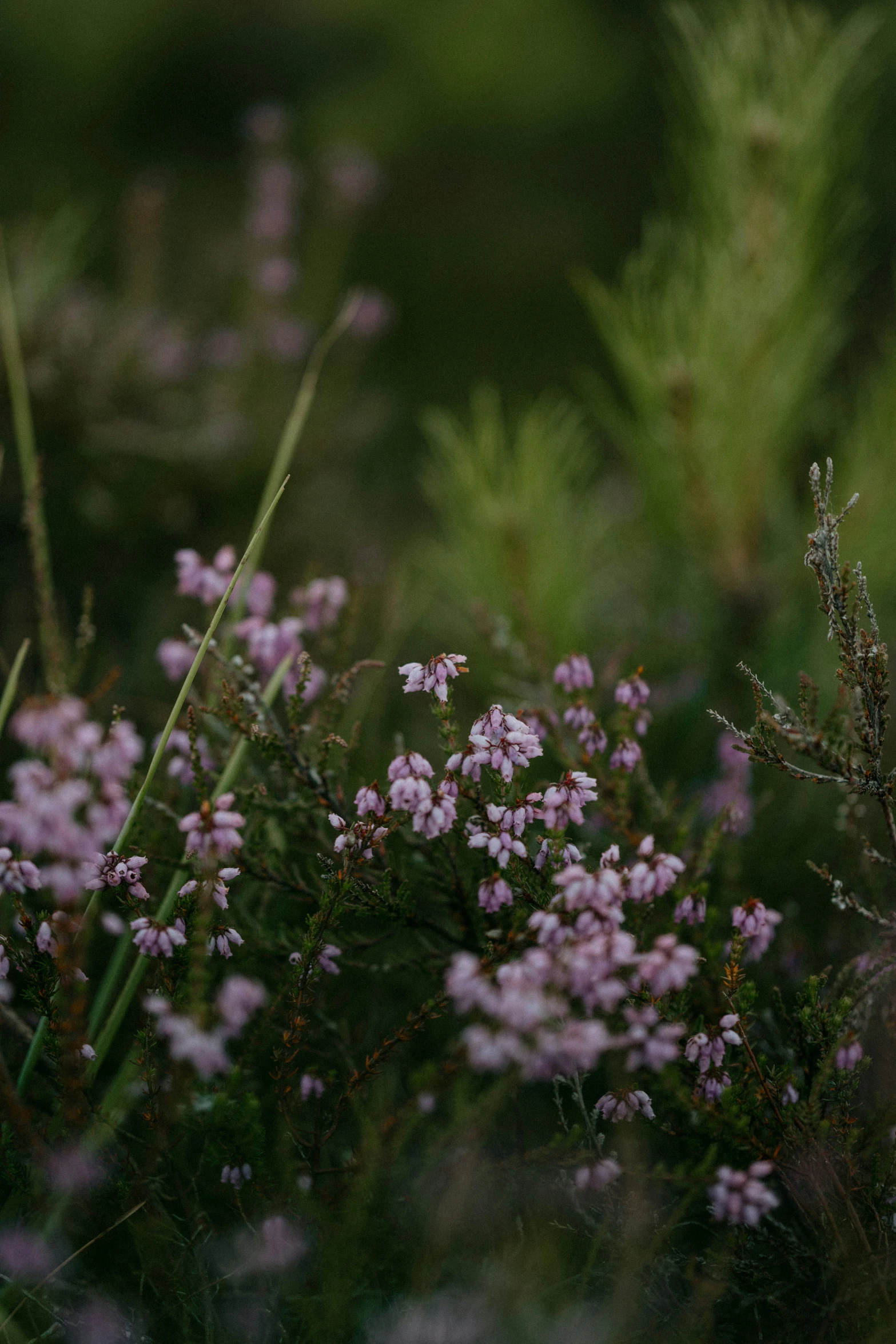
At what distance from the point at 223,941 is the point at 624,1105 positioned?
1.09 feet

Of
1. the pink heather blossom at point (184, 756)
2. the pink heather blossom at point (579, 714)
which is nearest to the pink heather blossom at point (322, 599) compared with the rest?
the pink heather blossom at point (184, 756)

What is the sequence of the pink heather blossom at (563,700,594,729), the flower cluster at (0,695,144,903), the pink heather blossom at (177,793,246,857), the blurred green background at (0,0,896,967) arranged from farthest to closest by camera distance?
the blurred green background at (0,0,896,967)
the pink heather blossom at (563,700,594,729)
the pink heather blossom at (177,793,246,857)
the flower cluster at (0,695,144,903)

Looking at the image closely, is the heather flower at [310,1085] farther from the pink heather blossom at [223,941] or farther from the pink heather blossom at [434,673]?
the pink heather blossom at [434,673]

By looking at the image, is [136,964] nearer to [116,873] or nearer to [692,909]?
[116,873]

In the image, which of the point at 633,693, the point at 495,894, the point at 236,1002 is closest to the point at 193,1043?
the point at 236,1002

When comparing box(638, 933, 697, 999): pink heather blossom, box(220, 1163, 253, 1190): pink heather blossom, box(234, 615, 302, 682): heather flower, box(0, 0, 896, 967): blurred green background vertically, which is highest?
box(0, 0, 896, 967): blurred green background

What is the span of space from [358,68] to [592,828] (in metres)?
2.47

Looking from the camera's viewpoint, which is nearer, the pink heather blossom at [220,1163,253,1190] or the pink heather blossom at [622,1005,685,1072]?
the pink heather blossom at [622,1005,685,1072]

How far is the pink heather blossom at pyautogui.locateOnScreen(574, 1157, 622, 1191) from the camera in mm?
671

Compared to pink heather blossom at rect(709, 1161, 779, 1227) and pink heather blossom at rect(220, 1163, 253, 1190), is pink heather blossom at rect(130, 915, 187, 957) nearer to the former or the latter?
pink heather blossom at rect(220, 1163, 253, 1190)

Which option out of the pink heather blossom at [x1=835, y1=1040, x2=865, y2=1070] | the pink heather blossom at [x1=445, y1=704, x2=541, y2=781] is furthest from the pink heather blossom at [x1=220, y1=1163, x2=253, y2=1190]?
the pink heather blossom at [x1=835, y1=1040, x2=865, y2=1070]

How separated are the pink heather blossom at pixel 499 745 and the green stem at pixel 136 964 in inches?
8.2

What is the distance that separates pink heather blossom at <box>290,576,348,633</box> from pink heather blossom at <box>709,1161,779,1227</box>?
0.63 meters

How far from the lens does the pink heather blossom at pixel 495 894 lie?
0.70 meters
